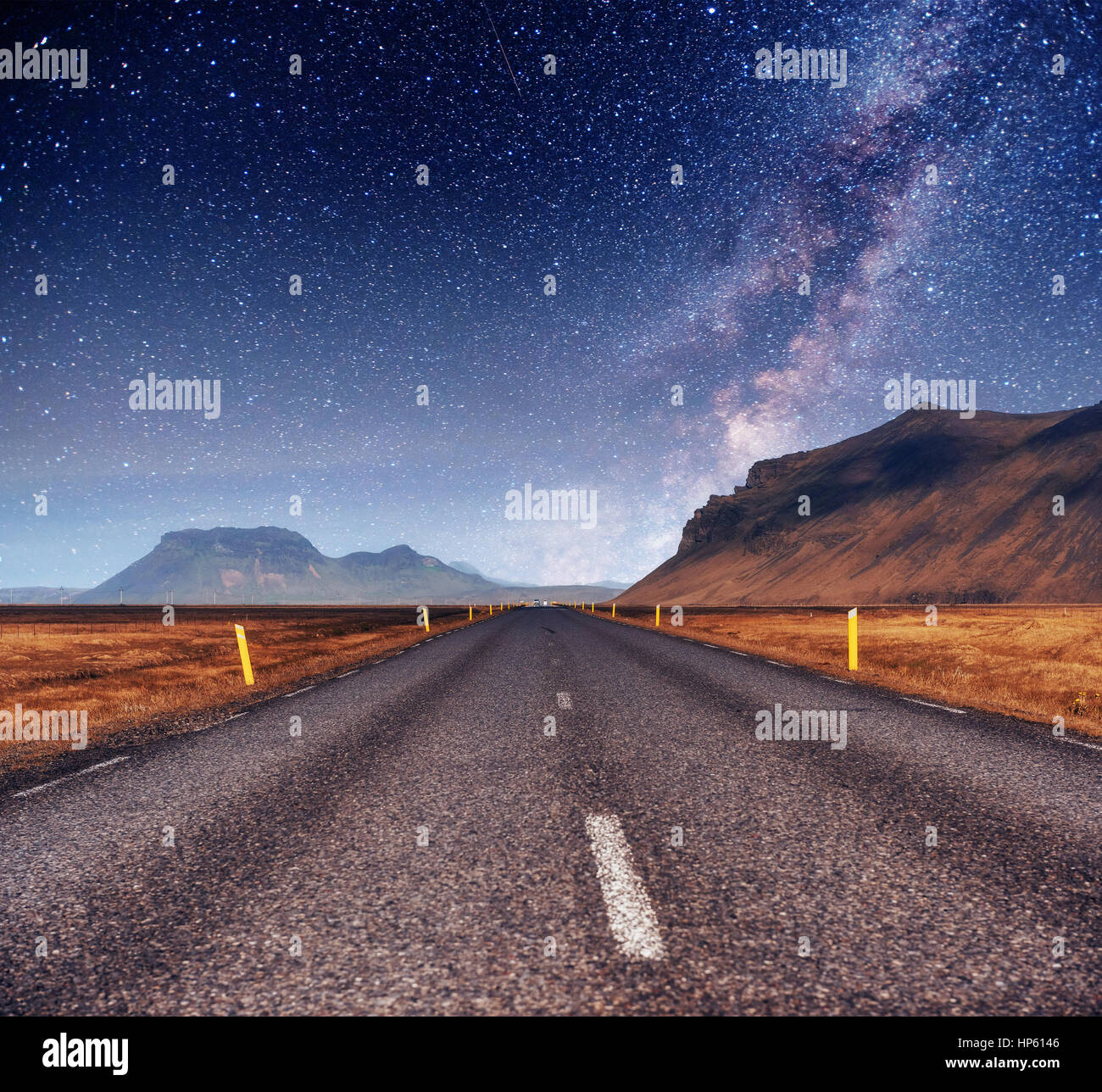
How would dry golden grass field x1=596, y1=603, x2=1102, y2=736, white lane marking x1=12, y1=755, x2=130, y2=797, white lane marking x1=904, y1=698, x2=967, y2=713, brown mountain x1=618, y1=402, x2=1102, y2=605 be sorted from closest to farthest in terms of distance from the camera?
white lane marking x1=12, y1=755, x2=130, y2=797 → white lane marking x1=904, y1=698, x2=967, y2=713 → dry golden grass field x1=596, y1=603, x2=1102, y2=736 → brown mountain x1=618, y1=402, x2=1102, y2=605


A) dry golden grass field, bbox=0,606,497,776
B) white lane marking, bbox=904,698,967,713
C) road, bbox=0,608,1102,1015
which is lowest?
dry golden grass field, bbox=0,606,497,776

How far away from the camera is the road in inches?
97.2

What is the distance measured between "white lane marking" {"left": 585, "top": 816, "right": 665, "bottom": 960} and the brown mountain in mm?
85579

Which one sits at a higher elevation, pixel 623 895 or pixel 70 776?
pixel 623 895

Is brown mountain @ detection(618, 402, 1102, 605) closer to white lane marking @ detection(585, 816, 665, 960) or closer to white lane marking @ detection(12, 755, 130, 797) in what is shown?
white lane marking @ detection(585, 816, 665, 960)

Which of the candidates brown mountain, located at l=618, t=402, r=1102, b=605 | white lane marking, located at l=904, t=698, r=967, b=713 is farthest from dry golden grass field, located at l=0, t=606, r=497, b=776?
brown mountain, located at l=618, t=402, r=1102, b=605

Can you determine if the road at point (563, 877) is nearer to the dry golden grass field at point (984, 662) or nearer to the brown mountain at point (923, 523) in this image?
the dry golden grass field at point (984, 662)

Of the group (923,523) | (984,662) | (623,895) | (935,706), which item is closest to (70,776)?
(623,895)

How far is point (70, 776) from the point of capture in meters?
5.87

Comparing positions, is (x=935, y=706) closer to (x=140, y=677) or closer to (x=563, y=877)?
(x=563, y=877)

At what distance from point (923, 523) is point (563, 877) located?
10851 cm

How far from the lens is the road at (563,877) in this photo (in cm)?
247

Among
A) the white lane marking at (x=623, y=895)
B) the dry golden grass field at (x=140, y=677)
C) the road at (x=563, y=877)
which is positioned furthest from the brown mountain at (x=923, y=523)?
the white lane marking at (x=623, y=895)

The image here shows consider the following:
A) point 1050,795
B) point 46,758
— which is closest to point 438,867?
point 1050,795
